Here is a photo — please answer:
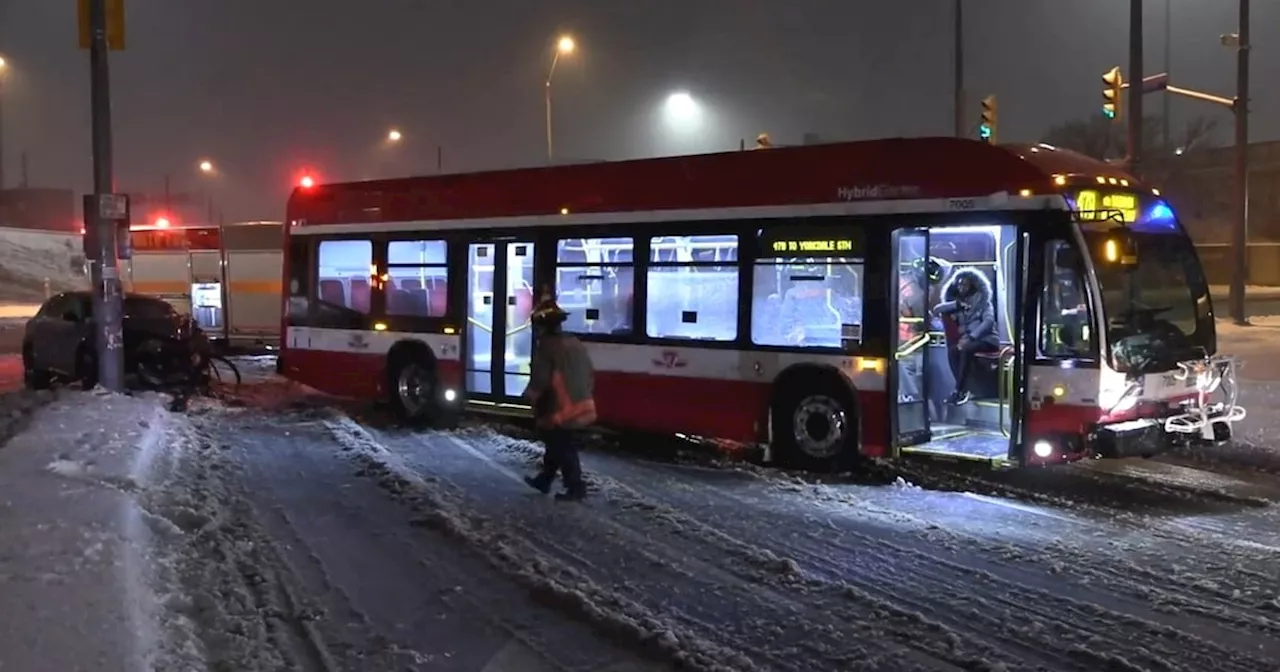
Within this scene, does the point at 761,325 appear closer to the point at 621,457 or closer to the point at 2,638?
the point at 621,457

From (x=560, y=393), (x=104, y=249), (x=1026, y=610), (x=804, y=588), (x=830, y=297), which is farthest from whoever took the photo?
(x=104, y=249)

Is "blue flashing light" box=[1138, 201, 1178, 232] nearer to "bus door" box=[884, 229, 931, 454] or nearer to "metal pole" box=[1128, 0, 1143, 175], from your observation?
"bus door" box=[884, 229, 931, 454]

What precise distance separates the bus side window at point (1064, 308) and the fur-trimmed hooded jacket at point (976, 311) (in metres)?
1.71

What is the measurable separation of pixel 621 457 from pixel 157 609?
6.98 metres

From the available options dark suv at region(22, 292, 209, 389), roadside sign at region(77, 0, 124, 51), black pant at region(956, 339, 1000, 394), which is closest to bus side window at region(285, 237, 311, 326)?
dark suv at region(22, 292, 209, 389)

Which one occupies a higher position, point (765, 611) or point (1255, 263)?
point (1255, 263)

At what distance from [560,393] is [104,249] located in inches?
377

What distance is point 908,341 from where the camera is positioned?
1152 centimetres

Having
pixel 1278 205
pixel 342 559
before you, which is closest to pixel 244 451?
pixel 342 559

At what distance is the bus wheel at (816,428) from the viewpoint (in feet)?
37.4

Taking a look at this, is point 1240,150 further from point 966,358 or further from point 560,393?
point 560,393

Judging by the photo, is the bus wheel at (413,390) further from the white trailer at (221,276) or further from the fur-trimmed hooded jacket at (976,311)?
the white trailer at (221,276)

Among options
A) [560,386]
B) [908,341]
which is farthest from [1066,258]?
[560,386]

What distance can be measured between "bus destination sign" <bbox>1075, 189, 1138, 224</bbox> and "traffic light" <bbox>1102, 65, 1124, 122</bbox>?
11217mm
